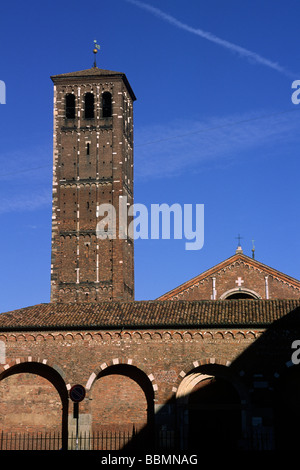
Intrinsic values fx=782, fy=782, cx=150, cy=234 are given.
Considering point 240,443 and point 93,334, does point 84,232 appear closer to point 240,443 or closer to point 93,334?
point 93,334

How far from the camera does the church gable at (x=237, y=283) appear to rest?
38188 mm

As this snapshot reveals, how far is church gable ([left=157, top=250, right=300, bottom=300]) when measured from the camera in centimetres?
3819

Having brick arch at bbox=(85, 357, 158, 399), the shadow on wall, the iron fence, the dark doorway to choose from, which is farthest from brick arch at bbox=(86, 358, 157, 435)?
the dark doorway

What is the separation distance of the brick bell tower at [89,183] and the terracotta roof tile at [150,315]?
713 cm

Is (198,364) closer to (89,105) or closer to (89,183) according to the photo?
(89,183)

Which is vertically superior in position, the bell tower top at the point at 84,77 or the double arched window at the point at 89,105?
the bell tower top at the point at 84,77

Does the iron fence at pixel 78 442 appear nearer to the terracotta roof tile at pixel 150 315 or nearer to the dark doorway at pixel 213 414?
the dark doorway at pixel 213 414

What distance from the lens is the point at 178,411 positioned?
1163 inches

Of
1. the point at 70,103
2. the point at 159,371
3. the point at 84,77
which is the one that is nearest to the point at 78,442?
the point at 159,371

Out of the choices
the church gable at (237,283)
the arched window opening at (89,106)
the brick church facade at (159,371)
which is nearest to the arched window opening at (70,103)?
the arched window opening at (89,106)

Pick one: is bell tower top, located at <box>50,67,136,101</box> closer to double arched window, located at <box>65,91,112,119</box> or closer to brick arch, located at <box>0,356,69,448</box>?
double arched window, located at <box>65,91,112,119</box>

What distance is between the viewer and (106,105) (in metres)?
43.4
